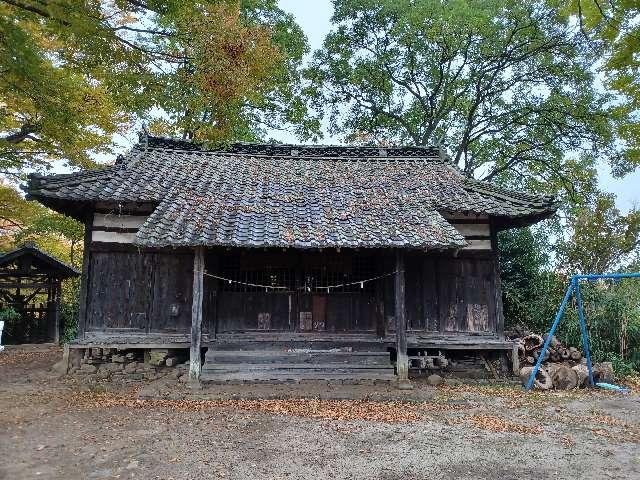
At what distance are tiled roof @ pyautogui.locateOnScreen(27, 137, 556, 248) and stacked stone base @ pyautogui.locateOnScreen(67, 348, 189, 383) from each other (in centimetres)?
355

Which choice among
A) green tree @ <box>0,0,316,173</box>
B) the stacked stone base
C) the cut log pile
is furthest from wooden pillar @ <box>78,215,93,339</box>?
the cut log pile

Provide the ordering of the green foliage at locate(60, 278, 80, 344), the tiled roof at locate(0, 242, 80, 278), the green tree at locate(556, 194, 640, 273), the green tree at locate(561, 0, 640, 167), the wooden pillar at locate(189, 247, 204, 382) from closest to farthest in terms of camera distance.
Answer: the green tree at locate(561, 0, 640, 167) → the wooden pillar at locate(189, 247, 204, 382) → the tiled roof at locate(0, 242, 80, 278) → the green foliage at locate(60, 278, 80, 344) → the green tree at locate(556, 194, 640, 273)

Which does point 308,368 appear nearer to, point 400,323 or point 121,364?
point 400,323

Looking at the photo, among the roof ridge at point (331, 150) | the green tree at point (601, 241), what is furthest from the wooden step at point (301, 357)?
the green tree at point (601, 241)

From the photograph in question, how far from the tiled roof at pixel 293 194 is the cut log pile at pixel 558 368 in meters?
3.56

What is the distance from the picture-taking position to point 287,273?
1215 centimetres

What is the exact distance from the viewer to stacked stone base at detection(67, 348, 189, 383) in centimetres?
1112

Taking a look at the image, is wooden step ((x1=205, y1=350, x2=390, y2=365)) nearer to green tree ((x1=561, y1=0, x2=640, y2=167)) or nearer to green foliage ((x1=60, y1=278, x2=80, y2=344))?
green tree ((x1=561, y1=0, x2=640, y2=167))

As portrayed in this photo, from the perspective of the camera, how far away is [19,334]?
1739cm

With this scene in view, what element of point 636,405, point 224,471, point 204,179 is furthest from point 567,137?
point 224,471

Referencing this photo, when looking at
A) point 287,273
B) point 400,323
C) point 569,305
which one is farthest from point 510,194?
point 287,273

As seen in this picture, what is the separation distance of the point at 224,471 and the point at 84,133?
1427 cm

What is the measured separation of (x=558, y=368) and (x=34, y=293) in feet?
59.5

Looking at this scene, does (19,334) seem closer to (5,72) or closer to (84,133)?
(84,133)
